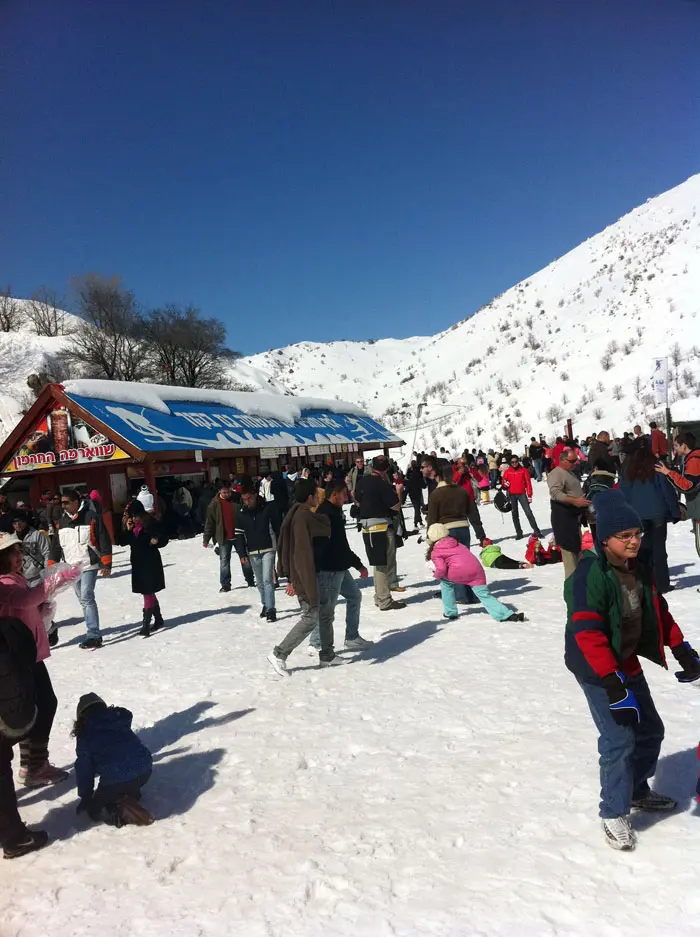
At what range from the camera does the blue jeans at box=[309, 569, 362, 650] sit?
7203 millimetres

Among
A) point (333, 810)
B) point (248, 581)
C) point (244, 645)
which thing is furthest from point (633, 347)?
point (333, 810)

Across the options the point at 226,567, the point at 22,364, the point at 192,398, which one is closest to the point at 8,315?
the point at 22,364

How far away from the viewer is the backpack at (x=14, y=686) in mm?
3967

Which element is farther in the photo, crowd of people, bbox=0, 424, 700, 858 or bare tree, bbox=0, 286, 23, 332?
bare tree, bbox=0, 286, 23, 332

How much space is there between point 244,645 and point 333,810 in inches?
170

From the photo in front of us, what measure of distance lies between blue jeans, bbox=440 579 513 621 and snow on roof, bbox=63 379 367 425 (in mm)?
17147

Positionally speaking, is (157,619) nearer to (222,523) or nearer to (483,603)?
(222,523)

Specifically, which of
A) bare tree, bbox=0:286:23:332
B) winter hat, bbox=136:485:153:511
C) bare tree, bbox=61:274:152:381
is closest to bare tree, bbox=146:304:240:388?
bare tree, bbox=61:274:152:381

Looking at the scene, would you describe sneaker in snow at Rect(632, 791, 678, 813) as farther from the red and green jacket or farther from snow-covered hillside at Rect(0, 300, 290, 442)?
snow-covered hillside at Rect(0, 300, 290, 442)

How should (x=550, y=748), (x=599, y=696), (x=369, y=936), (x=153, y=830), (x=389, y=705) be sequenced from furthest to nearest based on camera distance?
1. (x=389, y=705)
2. (x=550, y=748)
3. (x=153, y=830)
4. (x=599, y=696)
5. (x=369, y=936)

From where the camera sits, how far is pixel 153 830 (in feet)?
13.8

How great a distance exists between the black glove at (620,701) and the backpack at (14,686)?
326cm

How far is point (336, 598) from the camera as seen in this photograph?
732 cm

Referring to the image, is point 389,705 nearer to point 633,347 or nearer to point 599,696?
point 599,696
